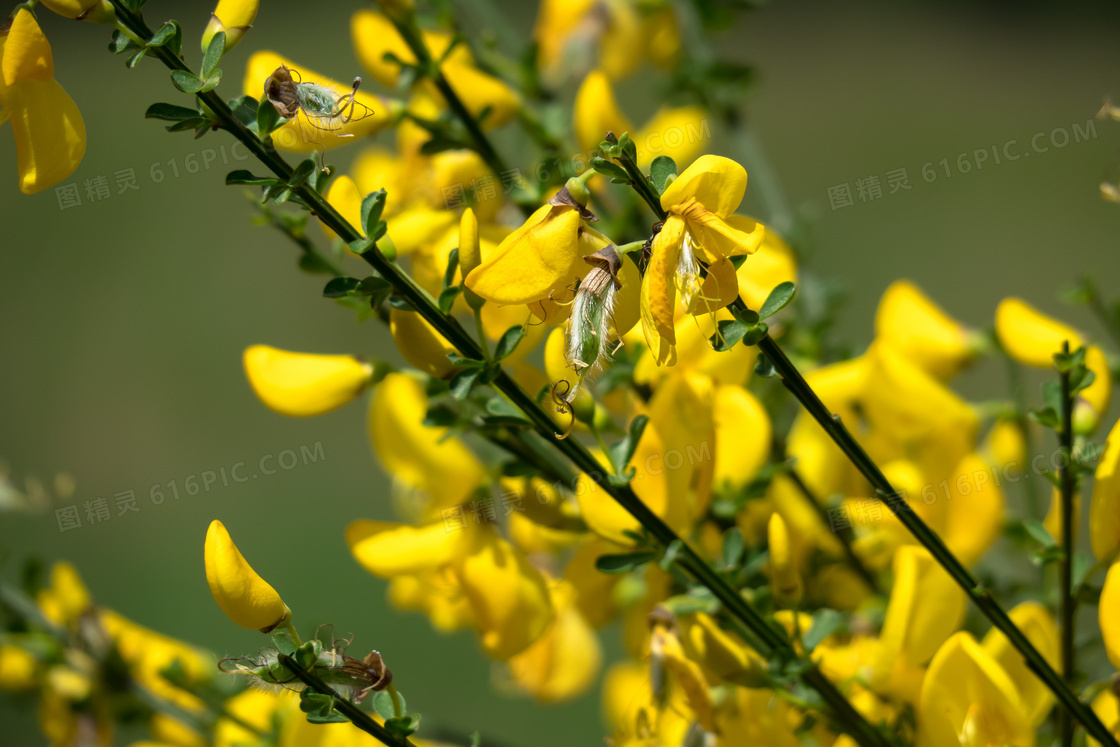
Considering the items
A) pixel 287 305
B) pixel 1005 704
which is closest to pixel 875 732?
pixel 1005 704

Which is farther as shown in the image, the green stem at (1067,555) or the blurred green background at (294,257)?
the blurred green background at (294,257)

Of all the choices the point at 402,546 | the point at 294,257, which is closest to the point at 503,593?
the point at 402,546

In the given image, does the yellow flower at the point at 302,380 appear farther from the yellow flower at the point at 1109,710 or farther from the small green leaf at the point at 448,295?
the yellow flower at the point at 1109,710

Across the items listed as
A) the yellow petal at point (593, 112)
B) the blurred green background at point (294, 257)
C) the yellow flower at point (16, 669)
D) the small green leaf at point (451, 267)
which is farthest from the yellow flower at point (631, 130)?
the blurred green background at point (294, 257)

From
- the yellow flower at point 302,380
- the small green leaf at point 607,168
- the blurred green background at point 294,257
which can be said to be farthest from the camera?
the blurred green background at point 294,257

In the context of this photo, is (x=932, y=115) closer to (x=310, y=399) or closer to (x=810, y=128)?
(x=810, y=128)

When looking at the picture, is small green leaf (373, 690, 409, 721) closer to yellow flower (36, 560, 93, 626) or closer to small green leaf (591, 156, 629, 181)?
small green leaf (591, 156, 629, 181)

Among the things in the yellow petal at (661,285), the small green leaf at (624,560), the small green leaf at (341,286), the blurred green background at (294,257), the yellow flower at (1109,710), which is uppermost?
the yellow petal at (661,285)
